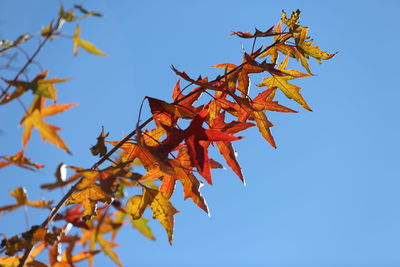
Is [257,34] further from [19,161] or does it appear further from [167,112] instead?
[19,161]

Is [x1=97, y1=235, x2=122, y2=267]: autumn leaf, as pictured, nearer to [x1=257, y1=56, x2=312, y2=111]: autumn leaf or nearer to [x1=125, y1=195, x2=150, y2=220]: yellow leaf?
[x1=125, y1=195, x2=150, y2=220]: yellow leaf

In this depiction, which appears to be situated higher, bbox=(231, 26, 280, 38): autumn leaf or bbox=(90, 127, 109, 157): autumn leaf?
bbox=(231, 26, 280, 38): autumn leaf

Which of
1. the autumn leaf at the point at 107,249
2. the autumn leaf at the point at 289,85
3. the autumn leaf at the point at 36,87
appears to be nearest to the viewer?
the autumn leaf at the point at 36,87

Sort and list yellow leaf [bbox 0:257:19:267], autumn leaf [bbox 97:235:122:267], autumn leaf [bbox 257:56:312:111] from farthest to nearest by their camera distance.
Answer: autumn leaf [bbox 257:56:312:111] < autumn leaf [bbox 97:235:122:267] < yellow leaf [bbox 0:257:19:267]

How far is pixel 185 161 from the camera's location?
3.84 feet

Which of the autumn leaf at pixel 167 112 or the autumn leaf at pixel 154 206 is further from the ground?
the autumn leaf at pixel 167 112

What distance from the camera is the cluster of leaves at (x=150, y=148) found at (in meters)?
0.88

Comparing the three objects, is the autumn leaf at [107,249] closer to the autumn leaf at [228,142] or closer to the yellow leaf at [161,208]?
the yellow leaf at [161,208]

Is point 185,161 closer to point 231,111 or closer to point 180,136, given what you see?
point 180,136

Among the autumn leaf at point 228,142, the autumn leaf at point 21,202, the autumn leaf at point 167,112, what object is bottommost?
the autumn leaf at point 21,202

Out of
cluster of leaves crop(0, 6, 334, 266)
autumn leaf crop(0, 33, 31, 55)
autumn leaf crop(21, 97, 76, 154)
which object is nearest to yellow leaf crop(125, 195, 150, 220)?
cluster of leaves crop(0, 6, 334, 266)

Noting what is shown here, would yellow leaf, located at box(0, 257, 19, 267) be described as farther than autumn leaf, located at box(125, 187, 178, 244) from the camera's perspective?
No

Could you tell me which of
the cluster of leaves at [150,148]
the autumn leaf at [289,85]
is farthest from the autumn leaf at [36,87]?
the autumn leaf at [289,85]

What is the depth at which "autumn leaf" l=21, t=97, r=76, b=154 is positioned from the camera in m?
0.87
